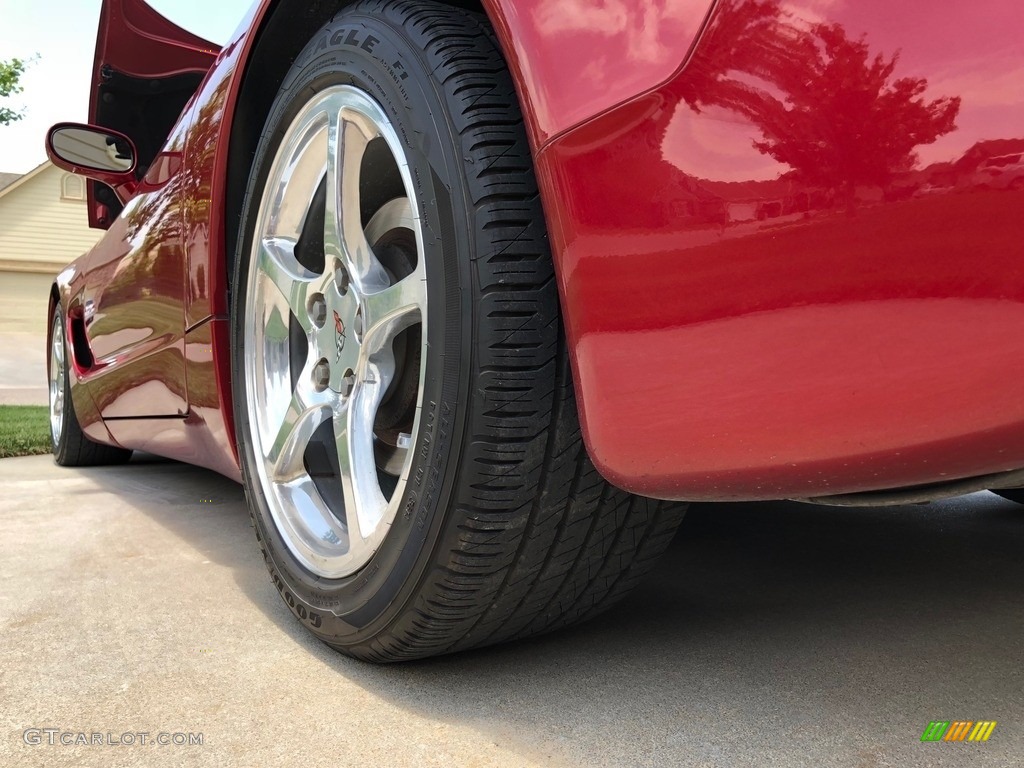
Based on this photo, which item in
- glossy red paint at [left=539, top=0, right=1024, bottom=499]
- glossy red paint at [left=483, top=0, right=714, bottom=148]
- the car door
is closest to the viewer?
glossy red paint at [left=539, top=0, right=1024, bottom=499]

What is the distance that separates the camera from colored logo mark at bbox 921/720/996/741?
41.0 inches

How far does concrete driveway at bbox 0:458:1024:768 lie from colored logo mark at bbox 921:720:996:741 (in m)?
0.02

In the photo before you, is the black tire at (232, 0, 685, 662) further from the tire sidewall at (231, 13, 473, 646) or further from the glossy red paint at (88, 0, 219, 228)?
the glossy red paint at (88, 0, 219, 228)

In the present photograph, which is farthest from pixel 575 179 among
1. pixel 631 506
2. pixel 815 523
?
pixel 815 523

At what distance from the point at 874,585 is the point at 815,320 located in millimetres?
1108

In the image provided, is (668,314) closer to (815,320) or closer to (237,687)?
(815,320)

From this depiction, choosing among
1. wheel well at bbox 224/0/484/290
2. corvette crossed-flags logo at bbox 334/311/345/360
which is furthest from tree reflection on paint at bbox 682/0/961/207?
wheel well at bbox 224/0/484/290

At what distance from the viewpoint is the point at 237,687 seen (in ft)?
4.05

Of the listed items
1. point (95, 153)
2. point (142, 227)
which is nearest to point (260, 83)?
point (142, 227)

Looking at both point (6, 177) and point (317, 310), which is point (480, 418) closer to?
point (317, 310)

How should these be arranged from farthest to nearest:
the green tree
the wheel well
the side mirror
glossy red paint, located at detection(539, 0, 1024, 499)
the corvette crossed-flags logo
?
the green tree → the side mirror → the wheel well → the corvette crossed-flags logo → glossy red paint, located at detection(539, 0, 1024, 499)

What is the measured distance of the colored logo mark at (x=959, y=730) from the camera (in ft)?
3.42

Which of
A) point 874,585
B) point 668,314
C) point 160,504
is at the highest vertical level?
point 668,314

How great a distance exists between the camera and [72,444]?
3.85m
